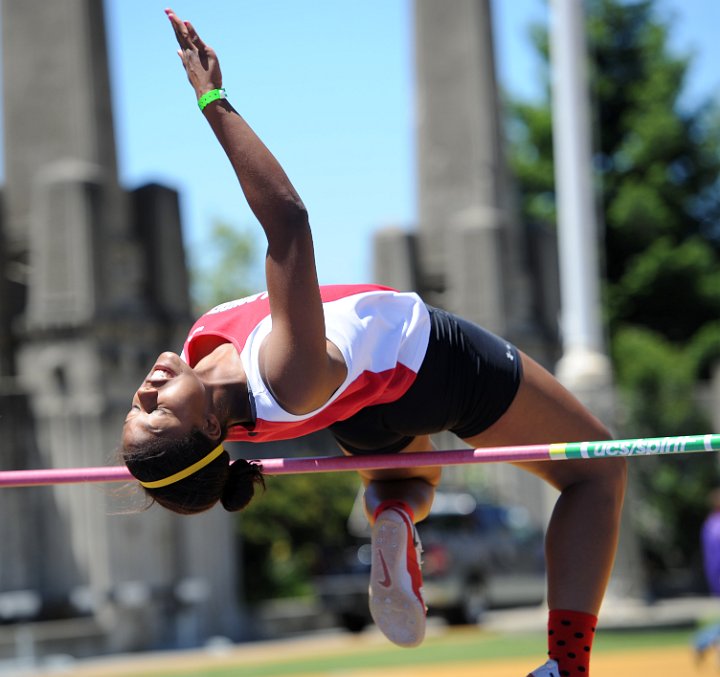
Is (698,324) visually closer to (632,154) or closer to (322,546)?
(632,154)

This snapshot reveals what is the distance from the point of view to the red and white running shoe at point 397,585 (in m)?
4.74

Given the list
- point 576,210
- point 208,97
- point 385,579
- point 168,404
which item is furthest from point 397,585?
point 576,210

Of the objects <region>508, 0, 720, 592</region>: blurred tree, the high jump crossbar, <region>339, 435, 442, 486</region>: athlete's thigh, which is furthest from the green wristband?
<region>508, 0, 720, 592</region>: blurred tree

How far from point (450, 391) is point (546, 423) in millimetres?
424

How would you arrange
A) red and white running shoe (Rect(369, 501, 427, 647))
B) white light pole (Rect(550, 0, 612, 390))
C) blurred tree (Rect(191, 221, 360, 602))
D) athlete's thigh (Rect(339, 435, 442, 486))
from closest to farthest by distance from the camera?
1. red and white running shoe (Rect(369, 501, 427, 647))
2. athlete's thigh (Rect(339, 435, 442, 486))
3. white light pole (Rect(550, 0, 612, 390))
4. blurred tree (Rect(191, 221, 360, 602))

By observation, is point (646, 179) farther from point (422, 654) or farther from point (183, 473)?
point (183, 473)

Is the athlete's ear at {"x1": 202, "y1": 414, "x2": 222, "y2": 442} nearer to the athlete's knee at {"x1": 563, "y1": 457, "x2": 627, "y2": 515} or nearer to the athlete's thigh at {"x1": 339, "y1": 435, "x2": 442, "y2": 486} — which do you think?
the athlete's thigh at {"x1": 339, "y1": 435, "x2": 442, "y2": 486}

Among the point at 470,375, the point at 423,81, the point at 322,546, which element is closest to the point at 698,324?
the point at 423,81

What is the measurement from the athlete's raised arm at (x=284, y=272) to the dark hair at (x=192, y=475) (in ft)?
Result: 0.96

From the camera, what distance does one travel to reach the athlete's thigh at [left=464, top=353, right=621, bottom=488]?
4570 mm

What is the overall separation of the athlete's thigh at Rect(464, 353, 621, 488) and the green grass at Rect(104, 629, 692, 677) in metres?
9.07

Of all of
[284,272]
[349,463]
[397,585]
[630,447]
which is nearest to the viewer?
[284,272]

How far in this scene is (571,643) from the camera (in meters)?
4.46

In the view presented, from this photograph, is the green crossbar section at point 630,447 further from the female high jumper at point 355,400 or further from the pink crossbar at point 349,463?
the female high jumper at point 355,400
